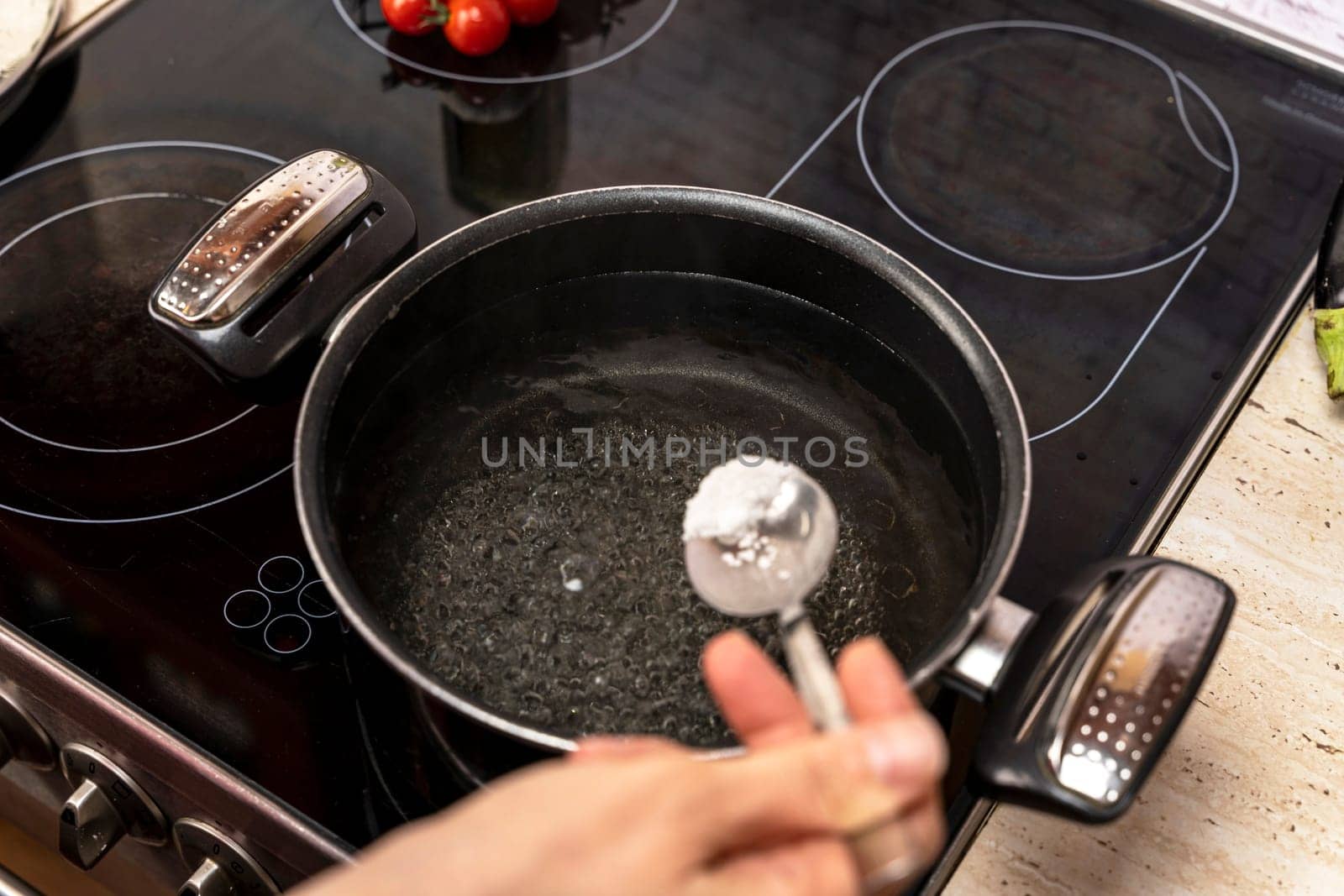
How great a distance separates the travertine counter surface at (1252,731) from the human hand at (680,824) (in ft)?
1.00

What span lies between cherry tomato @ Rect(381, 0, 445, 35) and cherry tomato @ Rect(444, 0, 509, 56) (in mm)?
10

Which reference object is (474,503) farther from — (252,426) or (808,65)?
(808,65)

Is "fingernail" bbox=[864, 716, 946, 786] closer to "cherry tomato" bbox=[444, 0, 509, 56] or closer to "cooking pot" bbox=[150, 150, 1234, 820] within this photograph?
"cooking pot" bbox=[150, 150, 1234, 820]

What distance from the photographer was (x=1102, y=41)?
1020 mm

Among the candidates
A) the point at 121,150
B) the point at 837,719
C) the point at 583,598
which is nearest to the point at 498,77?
the point at 121,150

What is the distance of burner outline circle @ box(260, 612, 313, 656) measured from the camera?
655 mm

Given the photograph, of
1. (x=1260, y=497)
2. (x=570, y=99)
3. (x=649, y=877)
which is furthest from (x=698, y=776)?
(x=570, y=99)

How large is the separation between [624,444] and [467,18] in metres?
0.43

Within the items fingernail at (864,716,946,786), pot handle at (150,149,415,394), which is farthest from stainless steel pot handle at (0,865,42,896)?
fingernail at (864,716,946,786)

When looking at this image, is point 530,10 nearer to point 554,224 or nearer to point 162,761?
point 554,224

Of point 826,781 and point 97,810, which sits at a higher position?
point 826,781

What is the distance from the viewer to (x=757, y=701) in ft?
1.24

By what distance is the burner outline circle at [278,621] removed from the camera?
2.15 feet

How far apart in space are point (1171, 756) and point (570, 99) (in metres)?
0.64
